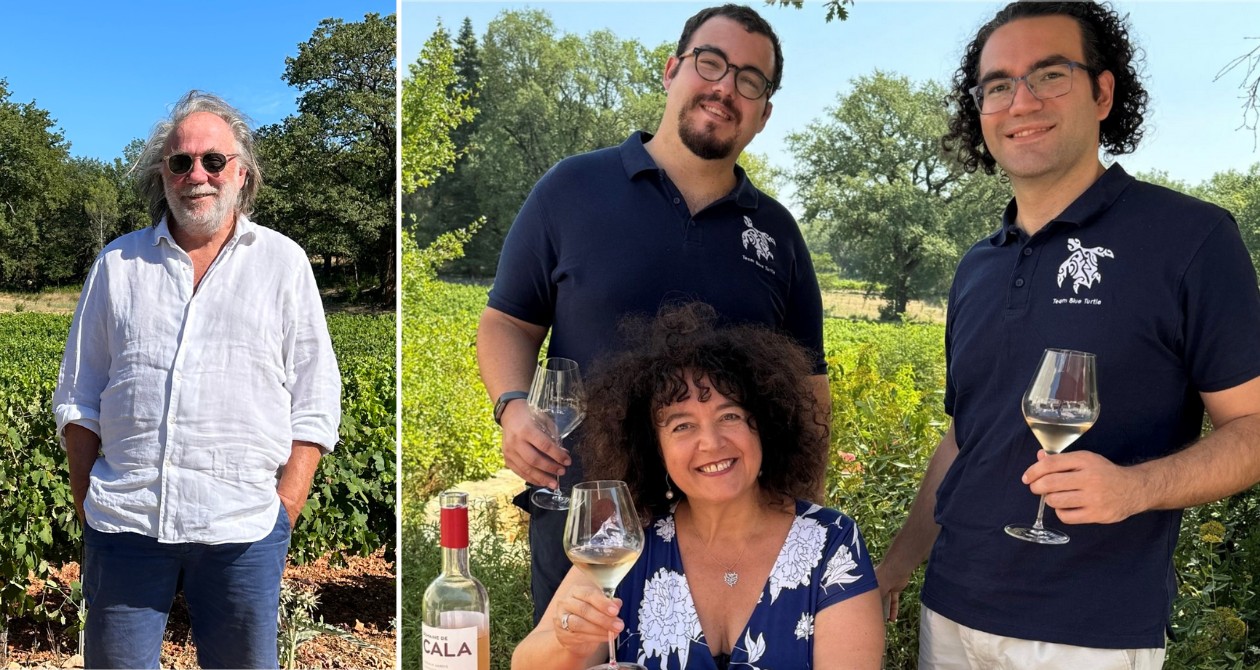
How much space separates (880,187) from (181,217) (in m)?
4.95

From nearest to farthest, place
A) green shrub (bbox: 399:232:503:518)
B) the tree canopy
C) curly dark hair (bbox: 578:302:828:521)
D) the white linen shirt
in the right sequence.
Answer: curly dark hair (bbox: 578:302:828:521) → the white linen shirt → green shrub (bbox: 399:232:503:518) → the tree canopy

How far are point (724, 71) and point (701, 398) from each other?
97 cm

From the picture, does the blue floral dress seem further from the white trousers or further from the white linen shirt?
the white linen shirt

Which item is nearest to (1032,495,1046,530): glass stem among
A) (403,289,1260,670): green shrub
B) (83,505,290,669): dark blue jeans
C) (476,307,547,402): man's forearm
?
(476,307,547,402): man's forearm

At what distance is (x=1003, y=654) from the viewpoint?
6.46 feet

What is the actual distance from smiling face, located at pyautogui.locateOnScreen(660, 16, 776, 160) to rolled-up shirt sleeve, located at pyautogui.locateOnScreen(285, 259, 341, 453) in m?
1.11

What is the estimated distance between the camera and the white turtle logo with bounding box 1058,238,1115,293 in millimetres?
1933

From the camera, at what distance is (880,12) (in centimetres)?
634

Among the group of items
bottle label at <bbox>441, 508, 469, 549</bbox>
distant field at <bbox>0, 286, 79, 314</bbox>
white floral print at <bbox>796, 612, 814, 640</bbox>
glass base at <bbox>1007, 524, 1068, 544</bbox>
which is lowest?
white floral print at <bbox>796, 612, 814, 640</bbox>

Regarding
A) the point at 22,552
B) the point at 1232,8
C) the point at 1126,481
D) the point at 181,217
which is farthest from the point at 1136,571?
the point at 1232,8

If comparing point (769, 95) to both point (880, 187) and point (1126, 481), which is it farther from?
point (880, 187)

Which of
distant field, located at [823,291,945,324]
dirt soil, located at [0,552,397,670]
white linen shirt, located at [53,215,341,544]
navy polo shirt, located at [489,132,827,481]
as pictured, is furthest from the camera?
distant field, located at [823,291,945,324]

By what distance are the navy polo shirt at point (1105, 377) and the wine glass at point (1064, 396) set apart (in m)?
0.22

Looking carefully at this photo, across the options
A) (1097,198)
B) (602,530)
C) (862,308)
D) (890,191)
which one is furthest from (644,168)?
(890,191)
